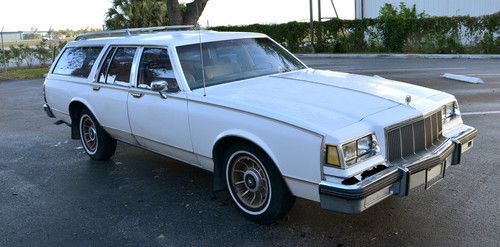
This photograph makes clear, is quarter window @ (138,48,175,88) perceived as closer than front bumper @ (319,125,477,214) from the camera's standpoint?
No

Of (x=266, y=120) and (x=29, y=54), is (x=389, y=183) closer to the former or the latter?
(x=266, y=120)

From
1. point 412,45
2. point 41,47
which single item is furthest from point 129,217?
point 41,47

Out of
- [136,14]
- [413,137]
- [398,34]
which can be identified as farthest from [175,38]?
[136,14]

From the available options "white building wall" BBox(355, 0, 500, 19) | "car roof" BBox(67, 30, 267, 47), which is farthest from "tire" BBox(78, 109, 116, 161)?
"white building wall" BBox(355, 0, 500, 19)

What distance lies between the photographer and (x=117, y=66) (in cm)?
598

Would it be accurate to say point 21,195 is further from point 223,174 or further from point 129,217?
point 223,174

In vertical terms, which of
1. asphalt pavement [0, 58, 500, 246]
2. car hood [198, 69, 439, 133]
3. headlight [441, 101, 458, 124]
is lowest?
asphalt pavement [0, 58, 500, 246]

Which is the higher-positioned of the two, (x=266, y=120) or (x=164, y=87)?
(x=164, y=87)

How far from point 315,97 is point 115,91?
2504 mm

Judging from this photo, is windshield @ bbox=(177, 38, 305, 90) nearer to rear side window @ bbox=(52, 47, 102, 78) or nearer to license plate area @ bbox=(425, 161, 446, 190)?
rear side window @ bbox=(52, 47, 102, 78)

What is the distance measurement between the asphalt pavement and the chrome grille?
2.07 feet

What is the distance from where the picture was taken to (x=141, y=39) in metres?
5.80

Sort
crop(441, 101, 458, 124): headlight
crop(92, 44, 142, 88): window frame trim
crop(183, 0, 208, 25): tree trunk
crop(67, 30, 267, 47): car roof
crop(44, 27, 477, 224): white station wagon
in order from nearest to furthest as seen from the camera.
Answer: crop(44, 27, 477, 224): white station wagon → crop(441, 101, 458, 124): headlight → crop(67, 30, 267, 47): car roof → crop(92, 44, 142, 88): window frame trim → crop(183, 0, 208, 25): tree trunk

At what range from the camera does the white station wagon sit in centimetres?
376
